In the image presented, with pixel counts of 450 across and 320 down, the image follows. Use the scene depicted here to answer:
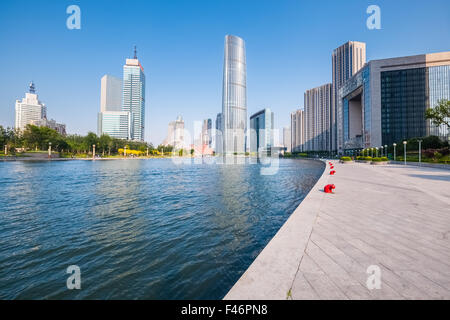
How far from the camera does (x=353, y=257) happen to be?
424 centimetres

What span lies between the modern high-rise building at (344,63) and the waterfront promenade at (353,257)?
181844 millimetres

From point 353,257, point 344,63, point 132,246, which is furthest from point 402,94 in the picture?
point 132,246

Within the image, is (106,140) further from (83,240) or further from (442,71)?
(442,71)

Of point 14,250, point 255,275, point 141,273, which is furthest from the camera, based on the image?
point 14,250

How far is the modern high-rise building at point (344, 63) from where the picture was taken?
16462 centimetres

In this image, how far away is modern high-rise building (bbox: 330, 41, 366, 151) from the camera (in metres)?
165

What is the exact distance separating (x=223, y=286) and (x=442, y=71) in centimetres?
14451

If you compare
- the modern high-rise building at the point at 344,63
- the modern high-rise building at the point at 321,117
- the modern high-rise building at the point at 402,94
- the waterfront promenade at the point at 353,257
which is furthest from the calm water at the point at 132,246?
the modern high-rise building at the point at 321,117

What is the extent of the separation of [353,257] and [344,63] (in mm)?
208636

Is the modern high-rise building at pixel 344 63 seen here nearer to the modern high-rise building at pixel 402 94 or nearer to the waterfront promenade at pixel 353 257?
the modern high-rise building at pixel 402 94

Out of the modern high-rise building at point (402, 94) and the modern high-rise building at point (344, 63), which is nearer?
the modern high-rise building at point (402, 94)

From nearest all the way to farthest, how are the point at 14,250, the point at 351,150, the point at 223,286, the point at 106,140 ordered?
the point at 223,286 < the point at 14,250 < the point at 106,140 < the point at 351,150

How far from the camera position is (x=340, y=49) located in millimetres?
172625
